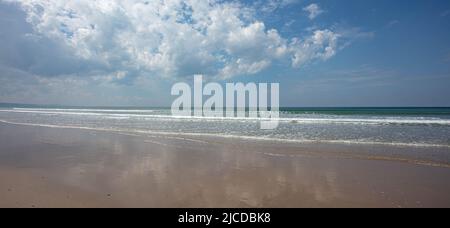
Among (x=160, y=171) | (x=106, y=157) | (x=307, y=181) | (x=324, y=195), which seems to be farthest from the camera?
(x=106, y=157)

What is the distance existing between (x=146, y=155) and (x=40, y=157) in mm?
3352

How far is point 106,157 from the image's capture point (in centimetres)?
827

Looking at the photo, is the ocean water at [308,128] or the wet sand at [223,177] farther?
the ocean water at [308,128]

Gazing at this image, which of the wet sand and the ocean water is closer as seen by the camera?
the wet sand

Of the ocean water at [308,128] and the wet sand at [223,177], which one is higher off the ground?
the ocean water at [308,128]

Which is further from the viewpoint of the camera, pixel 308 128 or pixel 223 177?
pixel 308 128

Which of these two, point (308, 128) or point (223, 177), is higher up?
point (308, 128)

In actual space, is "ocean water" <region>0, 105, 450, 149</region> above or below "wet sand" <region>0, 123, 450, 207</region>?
above

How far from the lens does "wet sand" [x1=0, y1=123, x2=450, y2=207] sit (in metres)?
4.61

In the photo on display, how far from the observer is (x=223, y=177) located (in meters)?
6.11

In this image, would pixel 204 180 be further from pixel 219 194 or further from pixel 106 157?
pixel 106 157

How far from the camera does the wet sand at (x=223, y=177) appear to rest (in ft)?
15.1
